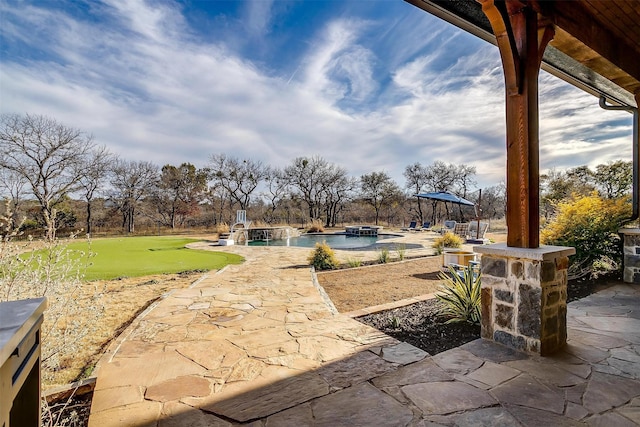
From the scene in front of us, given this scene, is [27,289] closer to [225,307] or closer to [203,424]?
[203,424]

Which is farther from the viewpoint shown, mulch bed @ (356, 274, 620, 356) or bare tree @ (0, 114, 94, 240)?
bare tree @ (0, 114, 94, 240)

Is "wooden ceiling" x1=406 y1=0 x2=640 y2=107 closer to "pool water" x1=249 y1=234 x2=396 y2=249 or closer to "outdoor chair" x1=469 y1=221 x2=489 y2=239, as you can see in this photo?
"outdoor chair" x1=469 y1=221 x2=489 y2=239

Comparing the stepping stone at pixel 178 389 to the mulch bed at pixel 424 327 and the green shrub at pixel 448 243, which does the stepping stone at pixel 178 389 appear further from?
the green shrub at pixel 448 243

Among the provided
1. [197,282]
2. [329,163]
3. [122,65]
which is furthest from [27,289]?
[329,163]

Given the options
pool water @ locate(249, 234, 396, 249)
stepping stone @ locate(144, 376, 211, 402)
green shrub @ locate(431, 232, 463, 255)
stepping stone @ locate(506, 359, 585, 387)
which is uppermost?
green shrub @ locate(431, 232, 463, 255)

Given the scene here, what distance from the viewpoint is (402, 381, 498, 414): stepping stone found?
5.32 ft

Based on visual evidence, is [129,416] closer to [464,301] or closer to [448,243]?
[464,301]

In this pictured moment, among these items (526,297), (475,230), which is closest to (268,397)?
(526,297)

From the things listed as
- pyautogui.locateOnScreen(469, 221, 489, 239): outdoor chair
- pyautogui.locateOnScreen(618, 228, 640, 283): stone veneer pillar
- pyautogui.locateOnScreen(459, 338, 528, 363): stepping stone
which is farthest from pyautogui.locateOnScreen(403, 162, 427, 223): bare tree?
pyautogui.locateOnScreen(459, 338, 528, 363): stepping stone

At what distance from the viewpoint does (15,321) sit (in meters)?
0.77

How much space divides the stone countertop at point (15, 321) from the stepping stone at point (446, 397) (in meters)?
1.72

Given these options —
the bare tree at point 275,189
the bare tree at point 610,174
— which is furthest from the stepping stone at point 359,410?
the bare tree at point 275,189

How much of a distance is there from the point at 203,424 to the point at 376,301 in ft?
8.70

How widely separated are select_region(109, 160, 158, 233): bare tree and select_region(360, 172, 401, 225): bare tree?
14.2m
